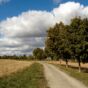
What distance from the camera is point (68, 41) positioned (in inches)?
1544

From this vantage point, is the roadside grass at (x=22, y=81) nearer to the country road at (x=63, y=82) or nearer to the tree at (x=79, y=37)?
the country road at (x=63, y=82)

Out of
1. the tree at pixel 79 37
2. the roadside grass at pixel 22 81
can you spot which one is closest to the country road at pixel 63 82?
the roadside grass at pixel 22 81

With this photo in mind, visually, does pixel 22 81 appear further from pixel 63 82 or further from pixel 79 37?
pixel 79 37

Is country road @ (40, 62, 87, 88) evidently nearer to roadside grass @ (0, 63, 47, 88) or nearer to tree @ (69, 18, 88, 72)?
roadside grass @ (0, 63, 47, 88)

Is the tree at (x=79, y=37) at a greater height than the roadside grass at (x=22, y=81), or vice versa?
the tree at (x=79, y=37)

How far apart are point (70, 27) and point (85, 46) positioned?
379cm

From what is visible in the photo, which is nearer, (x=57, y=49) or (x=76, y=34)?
(x=76, y=34)

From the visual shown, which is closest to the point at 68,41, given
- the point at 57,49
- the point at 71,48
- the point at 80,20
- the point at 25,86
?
the point at 71,48

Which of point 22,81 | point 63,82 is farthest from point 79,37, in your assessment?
point 22,81

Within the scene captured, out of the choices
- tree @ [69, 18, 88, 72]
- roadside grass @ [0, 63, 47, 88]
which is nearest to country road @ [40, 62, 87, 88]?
roadside grass @ [0, 63, 47, 88]

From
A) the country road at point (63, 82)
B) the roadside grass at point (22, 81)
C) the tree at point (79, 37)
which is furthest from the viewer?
the tree at point (79, 37)

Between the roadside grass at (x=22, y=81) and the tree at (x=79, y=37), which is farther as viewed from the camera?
the tree at (x=79, y=37)

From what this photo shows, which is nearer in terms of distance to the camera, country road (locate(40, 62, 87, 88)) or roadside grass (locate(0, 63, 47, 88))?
country road (locate(40, 62, 87, 88))

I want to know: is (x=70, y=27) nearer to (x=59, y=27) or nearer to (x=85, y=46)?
(x=85, y=46)
